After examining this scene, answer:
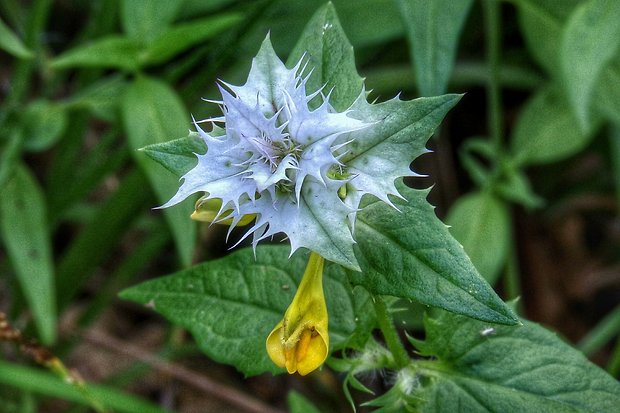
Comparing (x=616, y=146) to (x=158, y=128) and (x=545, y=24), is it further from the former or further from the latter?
(x=158, y=128)

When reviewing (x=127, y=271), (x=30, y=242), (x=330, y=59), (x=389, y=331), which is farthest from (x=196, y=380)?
(x=330, y=59)

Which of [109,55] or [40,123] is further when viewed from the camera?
[40,123]

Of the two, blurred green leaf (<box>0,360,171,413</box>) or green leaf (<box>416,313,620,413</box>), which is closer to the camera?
green leaf (<box>416,313,620,413</box>)

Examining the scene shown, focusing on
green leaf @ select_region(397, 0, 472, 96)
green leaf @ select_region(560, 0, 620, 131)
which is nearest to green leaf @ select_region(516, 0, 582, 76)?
green leaf @ select_region(560, 0, 620, 131)

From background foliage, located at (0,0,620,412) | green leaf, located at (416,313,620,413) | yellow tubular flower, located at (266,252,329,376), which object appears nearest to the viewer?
yellow tubular flower, located at (266,252,329,376)

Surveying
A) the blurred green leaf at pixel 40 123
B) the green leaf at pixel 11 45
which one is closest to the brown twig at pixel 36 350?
the blurred green leaf at pixel 40 123

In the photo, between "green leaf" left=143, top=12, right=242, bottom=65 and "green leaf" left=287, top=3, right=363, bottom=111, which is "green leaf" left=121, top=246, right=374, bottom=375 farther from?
"green leaf" left=143, top=12, right=242, bottom=65
